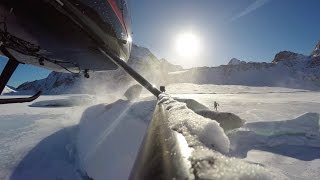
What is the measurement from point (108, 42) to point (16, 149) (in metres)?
5.36

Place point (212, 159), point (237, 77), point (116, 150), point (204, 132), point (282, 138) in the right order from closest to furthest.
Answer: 1. point (212, 159)
2. point (204, 132)
3. point (116, 150)
4. point (282, 138)
5. point (237, 77)

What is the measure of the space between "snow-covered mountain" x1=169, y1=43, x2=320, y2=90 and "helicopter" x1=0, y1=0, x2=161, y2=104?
109826mm

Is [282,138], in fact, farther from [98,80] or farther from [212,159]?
[98,80]

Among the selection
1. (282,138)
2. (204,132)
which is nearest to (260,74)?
(282,138)

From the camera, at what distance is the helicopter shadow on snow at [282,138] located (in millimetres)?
6578

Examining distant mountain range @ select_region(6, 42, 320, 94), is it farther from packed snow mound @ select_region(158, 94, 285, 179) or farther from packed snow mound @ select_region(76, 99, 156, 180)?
packed snow mound @ select_region(158, 94, 285, 179)

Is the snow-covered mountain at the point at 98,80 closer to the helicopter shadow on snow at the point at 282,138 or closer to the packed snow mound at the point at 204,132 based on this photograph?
the helicopter shadow on snow at the point at 282,138

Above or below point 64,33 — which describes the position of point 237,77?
above

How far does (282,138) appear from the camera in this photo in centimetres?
795

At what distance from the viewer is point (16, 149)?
303 inches

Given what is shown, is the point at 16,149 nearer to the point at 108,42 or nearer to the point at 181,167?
the point at 108,42

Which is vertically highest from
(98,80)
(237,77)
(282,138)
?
(237,77)

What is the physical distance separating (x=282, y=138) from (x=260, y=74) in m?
126

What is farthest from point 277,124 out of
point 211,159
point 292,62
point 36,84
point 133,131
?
point 36,84
